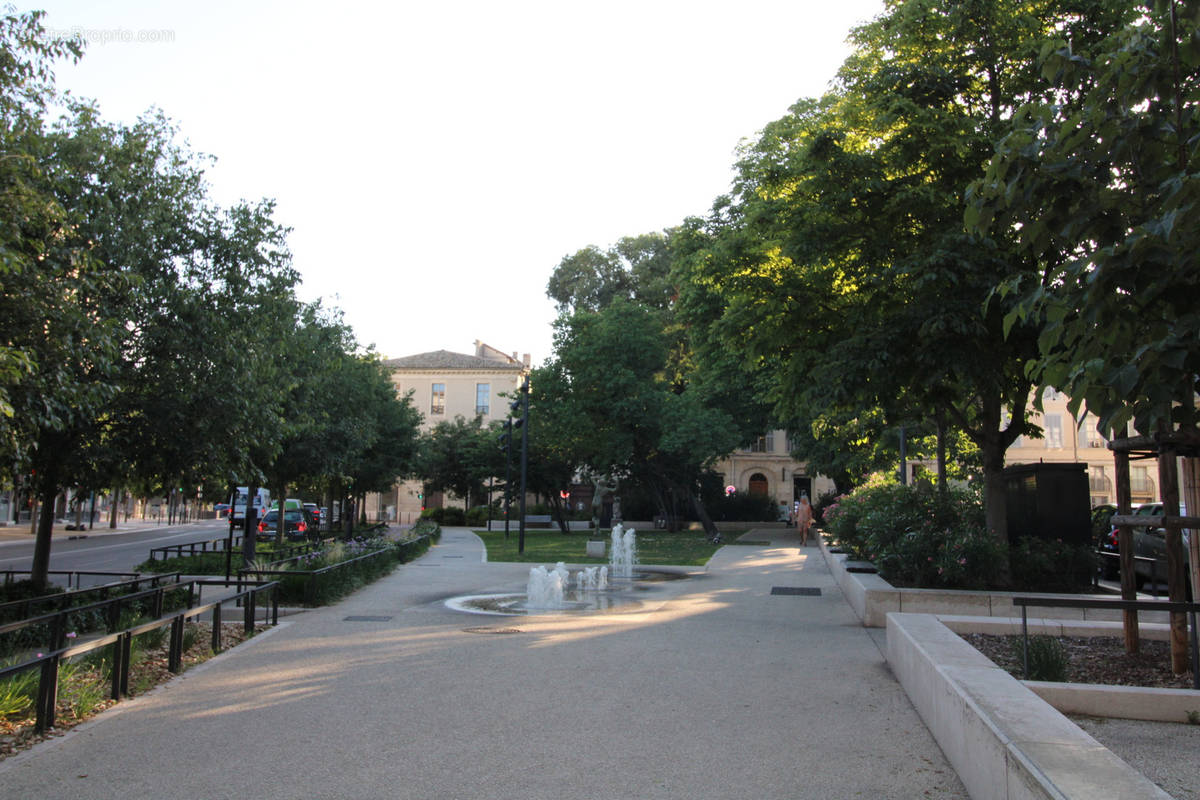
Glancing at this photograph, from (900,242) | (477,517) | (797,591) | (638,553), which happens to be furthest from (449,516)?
(900,242)

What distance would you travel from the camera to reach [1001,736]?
441 centimetres

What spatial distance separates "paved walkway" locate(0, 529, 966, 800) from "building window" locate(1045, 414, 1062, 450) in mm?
55625

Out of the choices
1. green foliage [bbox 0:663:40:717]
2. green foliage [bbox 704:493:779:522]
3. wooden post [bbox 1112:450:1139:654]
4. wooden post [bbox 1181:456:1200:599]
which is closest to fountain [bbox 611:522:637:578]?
wooden post [bbox 1181:456:1200:599]

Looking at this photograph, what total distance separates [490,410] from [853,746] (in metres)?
72.8

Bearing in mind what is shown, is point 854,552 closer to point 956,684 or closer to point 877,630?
point 877,630

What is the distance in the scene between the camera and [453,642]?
10688 mm

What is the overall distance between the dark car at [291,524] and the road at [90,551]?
3760 millimetres

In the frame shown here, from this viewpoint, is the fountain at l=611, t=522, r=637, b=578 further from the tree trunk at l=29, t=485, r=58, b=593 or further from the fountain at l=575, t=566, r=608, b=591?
the tree trunk at l=29, t=485, r=58, b=593

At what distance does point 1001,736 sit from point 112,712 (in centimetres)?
649

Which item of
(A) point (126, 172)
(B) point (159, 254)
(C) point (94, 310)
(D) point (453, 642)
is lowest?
(D) point (453, 642)

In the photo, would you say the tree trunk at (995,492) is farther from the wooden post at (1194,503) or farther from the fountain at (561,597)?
the fountain at (561,597)

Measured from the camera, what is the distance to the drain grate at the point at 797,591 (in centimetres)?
1644

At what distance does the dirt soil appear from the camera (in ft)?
23.5

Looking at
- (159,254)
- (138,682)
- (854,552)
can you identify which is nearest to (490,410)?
(854,552)
